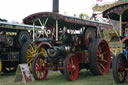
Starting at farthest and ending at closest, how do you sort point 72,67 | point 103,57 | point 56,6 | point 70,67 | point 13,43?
point 56,6
point 13,43
point 103,57
point 72,67
point 70,67

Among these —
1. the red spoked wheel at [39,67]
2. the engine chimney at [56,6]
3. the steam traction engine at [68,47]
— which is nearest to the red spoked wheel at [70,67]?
the steam traction engine at [68,47]

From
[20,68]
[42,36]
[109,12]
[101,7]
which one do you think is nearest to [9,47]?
[42,36]

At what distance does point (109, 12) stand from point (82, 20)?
109cm

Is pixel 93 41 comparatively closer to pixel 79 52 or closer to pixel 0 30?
pixel 79 52

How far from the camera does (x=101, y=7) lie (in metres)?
29.4

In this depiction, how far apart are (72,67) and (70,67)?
14 centimetres

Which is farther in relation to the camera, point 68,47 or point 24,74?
point 68,47

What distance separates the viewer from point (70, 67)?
7.42 meters

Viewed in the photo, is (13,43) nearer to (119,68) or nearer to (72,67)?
(72,67)

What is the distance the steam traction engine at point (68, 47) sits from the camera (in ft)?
24.9

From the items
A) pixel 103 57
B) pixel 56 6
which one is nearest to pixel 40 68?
pixel 103 57

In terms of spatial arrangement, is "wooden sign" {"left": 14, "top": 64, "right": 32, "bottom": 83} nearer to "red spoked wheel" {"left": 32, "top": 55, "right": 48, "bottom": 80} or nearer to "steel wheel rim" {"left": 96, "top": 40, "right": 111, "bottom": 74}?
"red spoked wheel" {"left": 32, "top": 55, "right": 48, "bottom": 80}

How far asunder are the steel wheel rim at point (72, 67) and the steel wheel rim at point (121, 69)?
66.1 inches

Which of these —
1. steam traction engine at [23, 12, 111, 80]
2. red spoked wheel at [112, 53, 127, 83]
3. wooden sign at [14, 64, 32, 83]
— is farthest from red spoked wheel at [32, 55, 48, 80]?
red spoked wheel at [112, 53, 127, 83]
